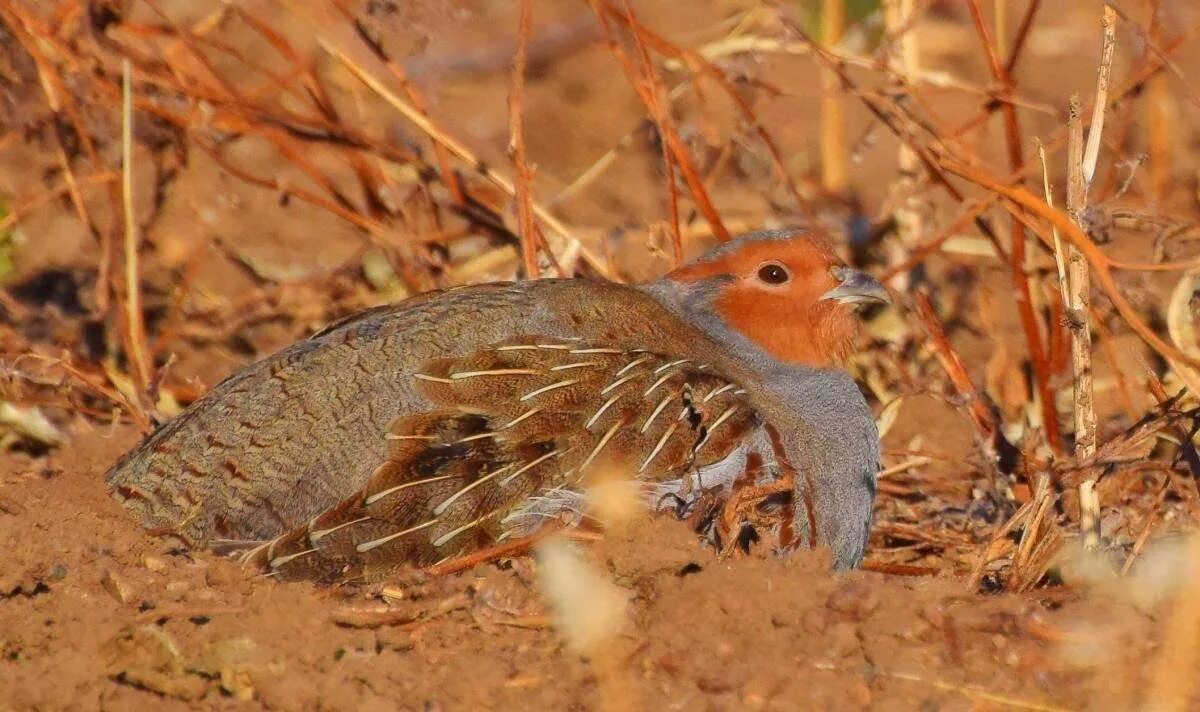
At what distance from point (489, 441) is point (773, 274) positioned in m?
1.16

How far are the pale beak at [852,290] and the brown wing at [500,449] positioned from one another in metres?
0.67

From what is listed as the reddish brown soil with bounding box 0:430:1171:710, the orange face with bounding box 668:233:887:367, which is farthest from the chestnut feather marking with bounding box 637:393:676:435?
the orange face with bounding box 668:233:887:367

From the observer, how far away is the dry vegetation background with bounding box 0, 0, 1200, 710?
3.32 m

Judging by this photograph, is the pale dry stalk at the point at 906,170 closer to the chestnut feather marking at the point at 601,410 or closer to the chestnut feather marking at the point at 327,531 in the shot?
the chestnut feather marking at the point at 601,410

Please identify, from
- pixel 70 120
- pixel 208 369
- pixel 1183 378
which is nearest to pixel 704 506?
pixel 1183 378

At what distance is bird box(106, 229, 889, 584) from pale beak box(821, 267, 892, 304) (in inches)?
10.8

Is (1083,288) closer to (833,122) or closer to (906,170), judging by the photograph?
(906,170)

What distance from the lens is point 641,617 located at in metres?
3.46

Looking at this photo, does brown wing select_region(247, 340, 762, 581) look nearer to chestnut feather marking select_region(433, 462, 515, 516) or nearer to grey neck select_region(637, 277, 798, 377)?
chestnut feather marking select_region(433, 462, 515, 516)

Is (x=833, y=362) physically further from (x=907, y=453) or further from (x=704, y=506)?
(x=704, y=506)

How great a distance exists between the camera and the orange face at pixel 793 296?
454cm

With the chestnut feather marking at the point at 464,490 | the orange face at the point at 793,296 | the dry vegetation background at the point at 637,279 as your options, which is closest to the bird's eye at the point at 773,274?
the orange face at the point at 793,296

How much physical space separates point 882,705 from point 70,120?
4.26 meters

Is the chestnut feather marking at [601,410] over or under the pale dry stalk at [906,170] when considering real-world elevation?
under
